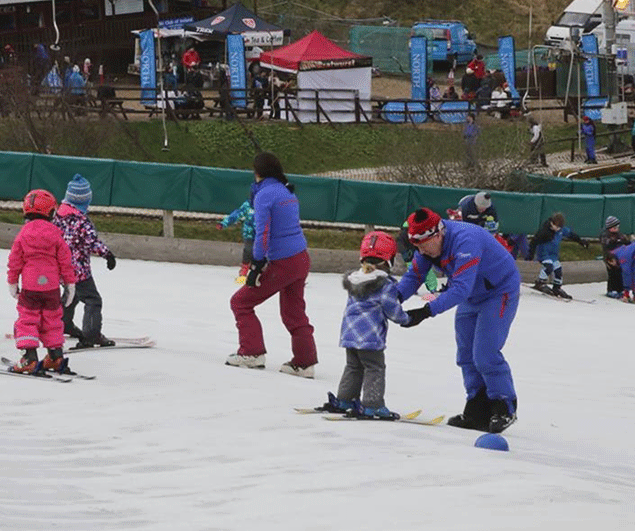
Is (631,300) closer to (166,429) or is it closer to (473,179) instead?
(473,179)

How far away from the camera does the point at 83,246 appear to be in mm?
14258

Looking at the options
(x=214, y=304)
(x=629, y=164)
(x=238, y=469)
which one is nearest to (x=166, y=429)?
(x=238, y=469)

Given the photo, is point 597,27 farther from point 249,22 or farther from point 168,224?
point 168,224


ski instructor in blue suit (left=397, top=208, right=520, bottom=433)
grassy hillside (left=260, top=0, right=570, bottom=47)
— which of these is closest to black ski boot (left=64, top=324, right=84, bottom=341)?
ski instructor in blue suit (left=397, top=208, right=520, bottom=433)

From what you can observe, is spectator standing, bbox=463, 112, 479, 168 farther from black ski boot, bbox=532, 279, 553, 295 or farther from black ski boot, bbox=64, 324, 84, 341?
black ski boot, bbox=64, 324, 84, 341

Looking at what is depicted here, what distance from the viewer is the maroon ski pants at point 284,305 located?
13781 millimetres

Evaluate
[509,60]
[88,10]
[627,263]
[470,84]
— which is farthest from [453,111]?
[627,263]

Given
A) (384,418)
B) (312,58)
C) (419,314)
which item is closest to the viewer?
(419,314)

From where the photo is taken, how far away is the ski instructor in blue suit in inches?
443

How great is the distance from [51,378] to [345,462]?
3.85m

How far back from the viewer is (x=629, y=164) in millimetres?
37438

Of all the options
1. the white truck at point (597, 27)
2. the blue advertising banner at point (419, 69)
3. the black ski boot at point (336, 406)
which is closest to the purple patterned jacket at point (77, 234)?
the black ski boot at point (336, 406)

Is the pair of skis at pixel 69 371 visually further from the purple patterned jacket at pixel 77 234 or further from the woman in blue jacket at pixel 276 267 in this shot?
the woman in blue jacket at pixel 276 267

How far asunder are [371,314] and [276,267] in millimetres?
2367
